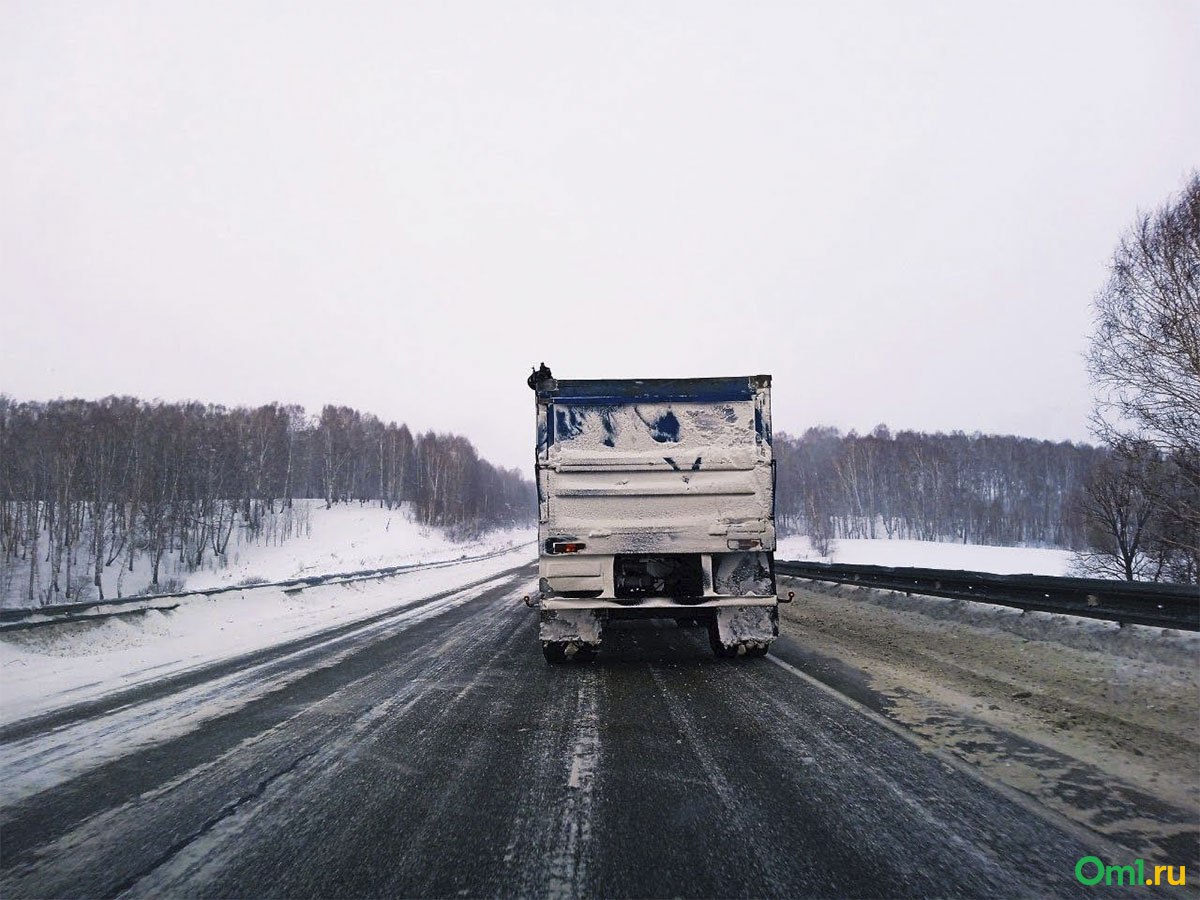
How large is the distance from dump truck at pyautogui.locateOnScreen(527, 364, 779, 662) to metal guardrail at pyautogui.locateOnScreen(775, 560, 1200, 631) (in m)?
3.68

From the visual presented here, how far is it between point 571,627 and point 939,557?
137 ft

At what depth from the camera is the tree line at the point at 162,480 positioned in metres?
37.3

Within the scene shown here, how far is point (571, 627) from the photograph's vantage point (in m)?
6.18

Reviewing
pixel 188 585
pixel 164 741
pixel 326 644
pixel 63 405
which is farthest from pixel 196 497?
pixel 164 741

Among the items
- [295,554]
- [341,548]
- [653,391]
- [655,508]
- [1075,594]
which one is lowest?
[295,554]

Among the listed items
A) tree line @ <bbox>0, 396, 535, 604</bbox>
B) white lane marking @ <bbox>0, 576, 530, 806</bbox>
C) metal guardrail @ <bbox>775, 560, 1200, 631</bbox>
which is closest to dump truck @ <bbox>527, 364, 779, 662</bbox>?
white lane marking @ <bbox>0, 576, 530, 806</bbox>

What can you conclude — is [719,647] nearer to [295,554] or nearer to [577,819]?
[577,819]

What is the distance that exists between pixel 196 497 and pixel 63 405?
70.1ft

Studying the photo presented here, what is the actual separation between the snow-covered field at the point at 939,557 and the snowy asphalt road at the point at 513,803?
31.9m

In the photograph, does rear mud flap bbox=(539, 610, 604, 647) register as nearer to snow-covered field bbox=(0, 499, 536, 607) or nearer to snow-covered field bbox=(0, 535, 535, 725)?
snow-covered field bbox=(0, 535, 535, 725)

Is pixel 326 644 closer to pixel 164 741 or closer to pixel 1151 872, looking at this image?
pixel 164 741

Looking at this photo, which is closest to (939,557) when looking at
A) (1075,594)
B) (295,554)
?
(1075,594)

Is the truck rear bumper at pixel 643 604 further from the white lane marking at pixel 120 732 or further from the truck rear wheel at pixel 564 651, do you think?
the white lane marking at pixel 120 732

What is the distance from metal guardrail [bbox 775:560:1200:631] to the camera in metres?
5.50
